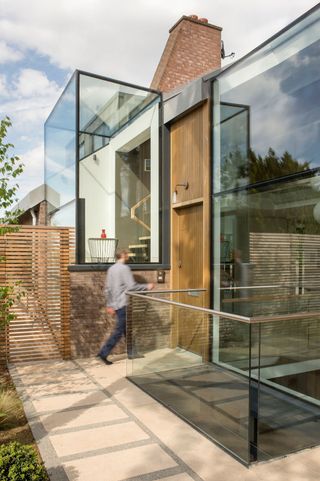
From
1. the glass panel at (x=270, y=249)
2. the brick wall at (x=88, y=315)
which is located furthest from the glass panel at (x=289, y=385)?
the brick wall at (x=88, y=315)

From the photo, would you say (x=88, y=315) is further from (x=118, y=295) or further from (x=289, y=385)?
(x=289, y=385)

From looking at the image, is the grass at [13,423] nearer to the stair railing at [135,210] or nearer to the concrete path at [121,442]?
the concrete path at [121,442]

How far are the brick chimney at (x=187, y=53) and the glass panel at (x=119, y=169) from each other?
11.1 ft

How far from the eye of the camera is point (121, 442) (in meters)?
3.91

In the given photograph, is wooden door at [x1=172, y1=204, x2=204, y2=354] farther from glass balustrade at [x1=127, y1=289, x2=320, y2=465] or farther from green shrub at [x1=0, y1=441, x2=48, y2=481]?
green shrub at [x1=0, y1=441, x2=48, y2=481]

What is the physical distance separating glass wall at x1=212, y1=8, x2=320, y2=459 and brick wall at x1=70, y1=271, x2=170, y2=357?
1948 millimetres

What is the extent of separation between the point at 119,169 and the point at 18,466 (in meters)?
5.87

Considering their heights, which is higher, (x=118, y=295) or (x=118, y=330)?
(x=118, y=295)

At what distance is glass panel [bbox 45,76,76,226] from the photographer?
770 cm

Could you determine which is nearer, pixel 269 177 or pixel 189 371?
pixel 189 371

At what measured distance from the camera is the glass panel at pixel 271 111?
A: 501cm

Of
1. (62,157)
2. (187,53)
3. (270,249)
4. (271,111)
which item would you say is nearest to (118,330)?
(270,249)

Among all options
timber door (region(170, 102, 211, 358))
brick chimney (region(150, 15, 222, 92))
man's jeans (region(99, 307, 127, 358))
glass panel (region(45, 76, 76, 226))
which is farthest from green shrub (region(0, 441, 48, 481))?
brick chimney (region(150, 15, 222, 92))

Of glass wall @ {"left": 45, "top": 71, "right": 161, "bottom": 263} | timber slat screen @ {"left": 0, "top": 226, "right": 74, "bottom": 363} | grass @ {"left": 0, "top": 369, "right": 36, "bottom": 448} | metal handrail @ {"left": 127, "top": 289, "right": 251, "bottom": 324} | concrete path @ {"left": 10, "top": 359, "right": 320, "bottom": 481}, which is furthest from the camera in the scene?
glass wall @ {"left": 45, "top": 71, "right": 161, "bottom": 263}
